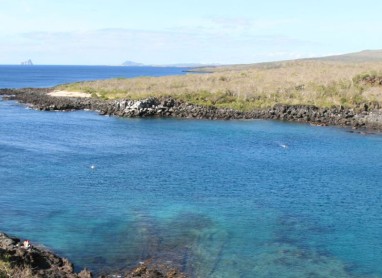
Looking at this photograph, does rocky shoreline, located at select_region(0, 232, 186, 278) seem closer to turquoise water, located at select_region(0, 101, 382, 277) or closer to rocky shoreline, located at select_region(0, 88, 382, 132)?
turquoise water, located at select_region(0, 101, 382, 277)

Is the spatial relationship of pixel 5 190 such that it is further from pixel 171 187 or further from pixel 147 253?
pixel 147 253

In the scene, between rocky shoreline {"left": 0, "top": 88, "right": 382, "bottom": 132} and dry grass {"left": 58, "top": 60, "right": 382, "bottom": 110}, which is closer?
rocky shoreline {"left": 0, "top": 88, "right": 382, "bottom": 132}

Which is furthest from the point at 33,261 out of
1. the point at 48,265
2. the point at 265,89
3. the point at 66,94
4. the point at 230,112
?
the point at 66,94

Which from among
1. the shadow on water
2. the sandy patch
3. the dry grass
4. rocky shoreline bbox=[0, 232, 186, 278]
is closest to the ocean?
the shadow on water

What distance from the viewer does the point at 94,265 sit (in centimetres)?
2952

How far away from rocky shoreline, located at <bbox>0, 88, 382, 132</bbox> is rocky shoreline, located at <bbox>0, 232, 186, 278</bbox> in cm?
6284

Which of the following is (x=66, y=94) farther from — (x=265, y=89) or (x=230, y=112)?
(x=265, y=89)

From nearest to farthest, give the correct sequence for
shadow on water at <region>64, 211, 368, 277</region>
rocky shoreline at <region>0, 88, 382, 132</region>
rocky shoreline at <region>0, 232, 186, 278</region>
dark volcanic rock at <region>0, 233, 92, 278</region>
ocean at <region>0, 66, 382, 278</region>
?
dark volcanic rock at <region>0, 233, 92, 278</region> < rocky shoreline at <region>0, 232, 186, 278</region> < shadow on water at <region>64, 211, 368, 277</region> < ocean at <region>0, 66, 382, 278</region> < rocky shoreline at <region>0, 88, 382, 132</region>

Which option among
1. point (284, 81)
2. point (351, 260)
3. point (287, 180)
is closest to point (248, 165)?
point (287, 180)

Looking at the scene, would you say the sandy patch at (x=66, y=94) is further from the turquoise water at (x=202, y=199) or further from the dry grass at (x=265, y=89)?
the turquoise water at (x=202, y=199)

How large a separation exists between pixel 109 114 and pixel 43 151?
37425mm

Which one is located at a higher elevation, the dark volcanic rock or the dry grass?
the dry grass

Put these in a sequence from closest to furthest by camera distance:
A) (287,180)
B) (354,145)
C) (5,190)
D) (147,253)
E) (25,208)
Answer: (147,253) → (25,208) → (5,190) → (287,180) → (354,145)

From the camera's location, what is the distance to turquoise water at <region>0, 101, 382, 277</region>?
3172 cm
